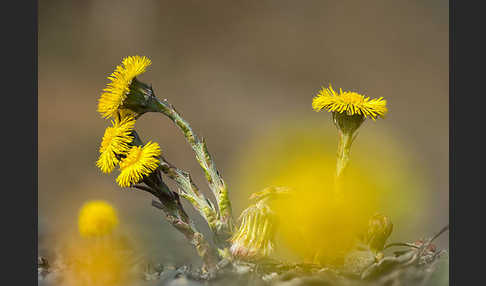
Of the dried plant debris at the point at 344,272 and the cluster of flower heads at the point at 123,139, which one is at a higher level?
the cluster of flower heads at the point at 123,139

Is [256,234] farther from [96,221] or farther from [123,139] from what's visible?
[96,221]

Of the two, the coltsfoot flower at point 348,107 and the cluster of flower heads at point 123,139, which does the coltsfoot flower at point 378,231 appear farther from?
the cluster of flower heads at point 123,139

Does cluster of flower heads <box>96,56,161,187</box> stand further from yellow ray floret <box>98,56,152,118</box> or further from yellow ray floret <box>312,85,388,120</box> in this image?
yellow ray floret <box>312,85,388,120</box>

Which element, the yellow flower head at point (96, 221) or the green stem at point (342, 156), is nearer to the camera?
the green stem at point (342, 156)

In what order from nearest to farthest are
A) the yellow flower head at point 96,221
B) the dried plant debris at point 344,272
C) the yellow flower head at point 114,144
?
1. the dried plant debris at point 344,272
2. the yellow flower head at point 114,144
3. the yellow flower head at point 96,221

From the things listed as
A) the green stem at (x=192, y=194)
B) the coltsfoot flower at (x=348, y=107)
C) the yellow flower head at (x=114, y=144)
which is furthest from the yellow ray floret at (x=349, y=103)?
the yellow flower head at (x=114, y=144)

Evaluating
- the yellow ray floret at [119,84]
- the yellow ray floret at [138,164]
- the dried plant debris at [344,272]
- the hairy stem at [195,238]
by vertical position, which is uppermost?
the yellow ray floret at [119,84]

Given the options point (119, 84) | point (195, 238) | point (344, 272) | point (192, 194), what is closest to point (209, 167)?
point (192, 194)

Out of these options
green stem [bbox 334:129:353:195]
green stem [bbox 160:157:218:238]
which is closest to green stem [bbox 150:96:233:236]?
green stem [bbox 160:157:218:238]
